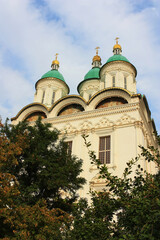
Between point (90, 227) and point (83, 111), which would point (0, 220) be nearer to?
point (90, 227)

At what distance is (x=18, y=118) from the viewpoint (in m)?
20.3

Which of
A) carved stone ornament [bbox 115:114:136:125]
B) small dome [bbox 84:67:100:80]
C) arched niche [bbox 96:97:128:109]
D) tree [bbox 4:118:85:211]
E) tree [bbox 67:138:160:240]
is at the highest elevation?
small dome [bbox 84:67:100:80]

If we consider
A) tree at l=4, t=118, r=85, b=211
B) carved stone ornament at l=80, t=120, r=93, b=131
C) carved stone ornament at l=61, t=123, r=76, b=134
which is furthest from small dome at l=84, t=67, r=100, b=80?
tree at l=4, t=118, r=85, b=211

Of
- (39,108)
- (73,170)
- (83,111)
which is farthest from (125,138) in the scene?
(39,108)

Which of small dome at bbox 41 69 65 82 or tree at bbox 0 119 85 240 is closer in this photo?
tree at bbox 0 119 85 240

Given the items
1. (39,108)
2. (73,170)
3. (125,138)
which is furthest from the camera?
(39,108)

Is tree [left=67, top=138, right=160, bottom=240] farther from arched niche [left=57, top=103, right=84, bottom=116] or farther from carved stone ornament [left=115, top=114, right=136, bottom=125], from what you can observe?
arched niche [left=57, top=103, right=84, bottom=116]

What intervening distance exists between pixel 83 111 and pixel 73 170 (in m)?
7.93

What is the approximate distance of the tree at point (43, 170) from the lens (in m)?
9.43

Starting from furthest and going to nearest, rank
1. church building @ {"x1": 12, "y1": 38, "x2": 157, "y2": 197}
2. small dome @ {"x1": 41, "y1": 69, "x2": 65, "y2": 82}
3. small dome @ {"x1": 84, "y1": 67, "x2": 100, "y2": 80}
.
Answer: small dome @ {"x1": 84, "y1": 67, "x2": 100, "y2": 80}
small dome @ {"x1": 41, "y1": 69, "x2": 65, "y2": 82}
church building @ {"x1": 12, "y1": 38, "x2": 157, "y2": 197}

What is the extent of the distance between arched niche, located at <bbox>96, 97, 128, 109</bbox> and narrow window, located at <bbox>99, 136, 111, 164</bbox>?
2.44m

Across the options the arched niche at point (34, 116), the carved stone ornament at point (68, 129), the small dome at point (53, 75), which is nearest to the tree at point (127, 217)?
the carved stone ornament at point (68, 129)

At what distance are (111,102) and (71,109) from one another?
308cm

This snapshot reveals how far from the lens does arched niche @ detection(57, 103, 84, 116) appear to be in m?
18.5
